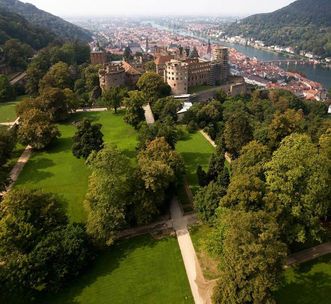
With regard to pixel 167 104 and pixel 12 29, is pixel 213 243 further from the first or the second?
pixel 12 29

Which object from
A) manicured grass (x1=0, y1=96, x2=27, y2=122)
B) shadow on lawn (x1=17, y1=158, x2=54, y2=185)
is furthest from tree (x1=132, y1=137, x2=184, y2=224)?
manicured grass (x1=0, y1=96, x2=27, y2=122)

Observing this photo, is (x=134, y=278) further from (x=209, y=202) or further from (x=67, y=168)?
(x=67, y=168)

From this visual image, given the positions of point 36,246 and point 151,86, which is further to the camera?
point 151,86

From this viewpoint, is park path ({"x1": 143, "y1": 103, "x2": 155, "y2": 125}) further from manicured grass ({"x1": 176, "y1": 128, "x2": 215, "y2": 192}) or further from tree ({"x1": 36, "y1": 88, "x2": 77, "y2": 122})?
tree ({"x1": 36, "y1": 88, "x2": 77, "y2": 122})

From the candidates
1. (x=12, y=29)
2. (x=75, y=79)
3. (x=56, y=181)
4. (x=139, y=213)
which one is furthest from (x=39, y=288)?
(x=12, y=29)

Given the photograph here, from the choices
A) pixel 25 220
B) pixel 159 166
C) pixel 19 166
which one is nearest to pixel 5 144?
pixel 19 166

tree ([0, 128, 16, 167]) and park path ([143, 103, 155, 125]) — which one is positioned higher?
tree ([0, 128, 16, 167])
